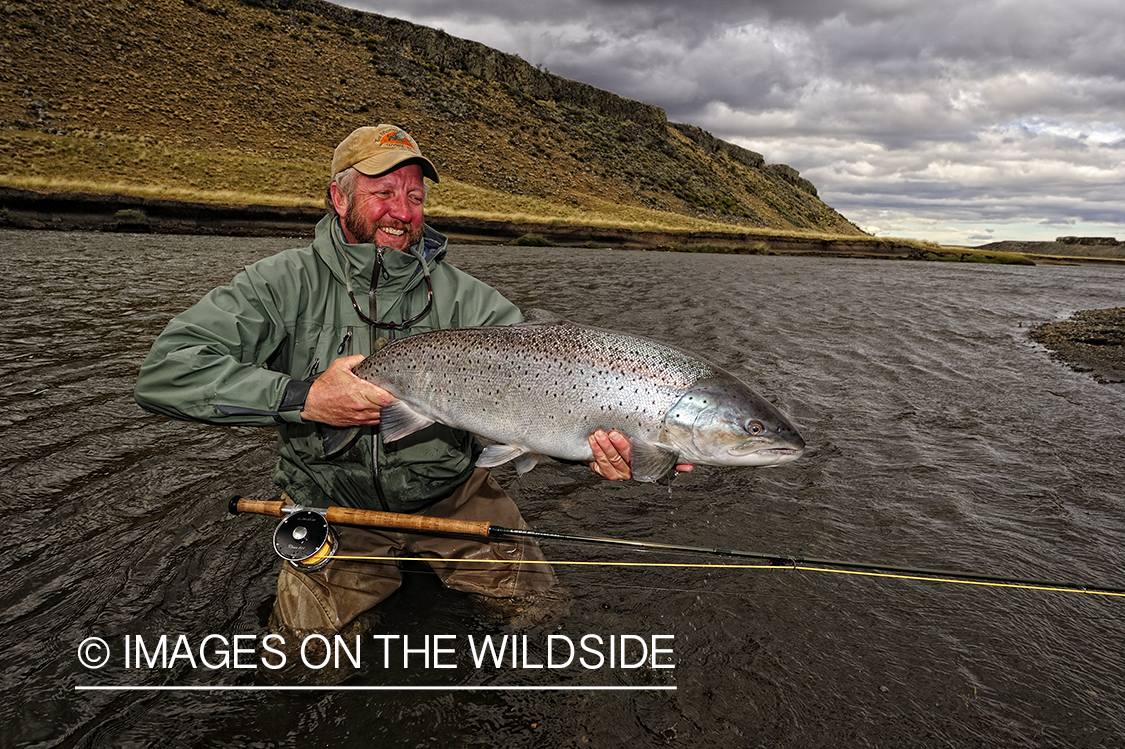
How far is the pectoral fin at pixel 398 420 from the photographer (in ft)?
9.64

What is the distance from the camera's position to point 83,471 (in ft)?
16.7

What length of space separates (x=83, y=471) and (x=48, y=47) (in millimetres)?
58812

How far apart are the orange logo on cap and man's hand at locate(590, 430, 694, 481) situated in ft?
6.05

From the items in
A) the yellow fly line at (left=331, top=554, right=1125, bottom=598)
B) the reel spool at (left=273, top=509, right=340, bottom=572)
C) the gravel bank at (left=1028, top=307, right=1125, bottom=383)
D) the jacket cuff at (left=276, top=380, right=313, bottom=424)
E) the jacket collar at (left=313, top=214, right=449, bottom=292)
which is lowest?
the yellow fly line at (left=331, top=554, right=1125, bottom=598)

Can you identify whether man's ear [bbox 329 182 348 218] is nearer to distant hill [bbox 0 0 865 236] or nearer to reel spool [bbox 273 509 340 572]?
reel spool [bbox 273 509 340 572]

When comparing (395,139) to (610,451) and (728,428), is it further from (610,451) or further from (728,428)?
(728,428)

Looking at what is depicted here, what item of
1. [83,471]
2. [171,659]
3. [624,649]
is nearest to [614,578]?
[624,649]

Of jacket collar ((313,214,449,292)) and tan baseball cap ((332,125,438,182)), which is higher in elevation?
tan baseball cap ((332,125,438,182))

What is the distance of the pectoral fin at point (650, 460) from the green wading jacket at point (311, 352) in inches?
41.1

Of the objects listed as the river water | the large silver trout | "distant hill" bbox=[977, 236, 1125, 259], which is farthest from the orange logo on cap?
"distant hill" bbox=[977, 236, 1125, 259]

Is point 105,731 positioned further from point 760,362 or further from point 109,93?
point 109,93

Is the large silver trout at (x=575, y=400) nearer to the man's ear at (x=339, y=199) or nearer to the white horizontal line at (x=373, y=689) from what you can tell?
the man's ear at (x=339, y=199)

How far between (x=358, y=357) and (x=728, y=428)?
1765 mm

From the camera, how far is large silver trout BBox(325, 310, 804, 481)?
2.93m
